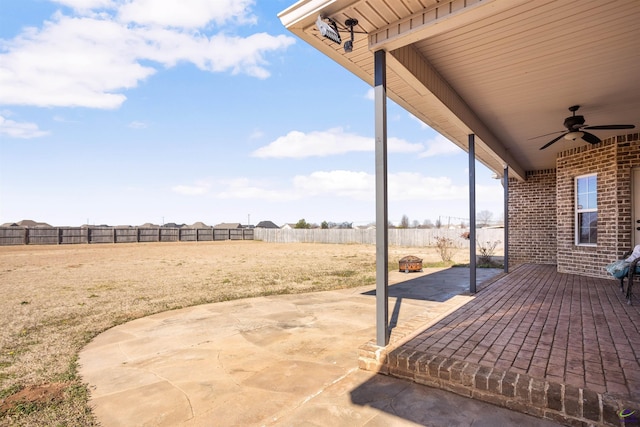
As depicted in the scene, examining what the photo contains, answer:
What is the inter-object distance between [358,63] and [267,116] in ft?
61.6

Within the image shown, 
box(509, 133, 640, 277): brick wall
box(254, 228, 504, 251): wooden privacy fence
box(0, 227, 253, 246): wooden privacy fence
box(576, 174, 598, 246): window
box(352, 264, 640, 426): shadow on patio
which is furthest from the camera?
box(0, 227, 253, 246): wooden privacy fence

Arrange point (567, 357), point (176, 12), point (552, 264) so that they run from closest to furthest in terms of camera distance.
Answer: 1. point (567, 357)
2. point (176, 12)
3. point (552, 264)

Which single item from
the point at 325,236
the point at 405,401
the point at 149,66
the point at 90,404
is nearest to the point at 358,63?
the point at 405,401

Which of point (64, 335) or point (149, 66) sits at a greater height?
point (149, 66)

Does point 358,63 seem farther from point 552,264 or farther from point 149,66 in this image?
point 149,66

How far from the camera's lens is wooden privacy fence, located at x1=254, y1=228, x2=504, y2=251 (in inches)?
893

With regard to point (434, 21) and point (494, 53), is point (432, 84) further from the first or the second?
point (434, 21)

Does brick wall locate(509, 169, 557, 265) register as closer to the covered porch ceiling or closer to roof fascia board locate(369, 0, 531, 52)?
the covered porch ceiling

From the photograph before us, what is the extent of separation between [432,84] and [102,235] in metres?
30.7

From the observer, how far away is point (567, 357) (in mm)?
2646

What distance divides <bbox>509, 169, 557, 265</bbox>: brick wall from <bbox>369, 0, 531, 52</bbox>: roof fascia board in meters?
10.0

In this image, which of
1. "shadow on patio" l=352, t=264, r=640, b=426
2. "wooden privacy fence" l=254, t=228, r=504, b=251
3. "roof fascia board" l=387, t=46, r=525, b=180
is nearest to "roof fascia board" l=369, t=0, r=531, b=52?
"roof fascia board" l=387, t=46, r=525, b=180

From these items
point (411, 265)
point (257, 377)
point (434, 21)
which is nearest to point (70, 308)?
point (257, 377)

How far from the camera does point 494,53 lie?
11.7 ft
